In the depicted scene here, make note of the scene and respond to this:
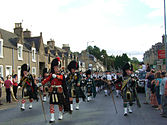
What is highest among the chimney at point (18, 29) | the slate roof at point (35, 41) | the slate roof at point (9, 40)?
the chimney at point (18, 29)

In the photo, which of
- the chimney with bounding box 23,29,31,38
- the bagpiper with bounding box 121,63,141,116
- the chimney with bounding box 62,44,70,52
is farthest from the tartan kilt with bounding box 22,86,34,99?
the chimney with bounding box 62,44,70,52

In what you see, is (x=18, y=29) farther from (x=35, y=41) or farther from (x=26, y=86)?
(x=26, y=86)

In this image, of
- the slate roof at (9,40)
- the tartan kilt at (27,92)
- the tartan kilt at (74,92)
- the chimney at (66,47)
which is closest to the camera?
the tartan kilt at (74,92)

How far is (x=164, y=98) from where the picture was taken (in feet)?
28.0

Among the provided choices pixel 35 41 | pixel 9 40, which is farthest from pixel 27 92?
pixel 35 41

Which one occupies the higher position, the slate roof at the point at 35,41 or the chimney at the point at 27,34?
the chimney at the point at 27,34

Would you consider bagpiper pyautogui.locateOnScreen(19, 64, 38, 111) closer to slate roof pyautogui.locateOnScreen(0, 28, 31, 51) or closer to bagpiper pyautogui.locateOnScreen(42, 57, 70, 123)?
bagpiper pyautogui.locateOnScreen(42, 57, 70, 123)

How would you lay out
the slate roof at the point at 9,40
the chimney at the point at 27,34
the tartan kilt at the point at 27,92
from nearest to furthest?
the tartan kilt at the point at 27,92 < the slate roof at the point at 9,40 < the chimney at the point at 27,34

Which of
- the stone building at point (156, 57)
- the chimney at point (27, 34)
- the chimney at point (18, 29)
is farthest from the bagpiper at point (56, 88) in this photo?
the chimney at point (27, 34)

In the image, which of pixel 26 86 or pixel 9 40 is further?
pixel 9 40

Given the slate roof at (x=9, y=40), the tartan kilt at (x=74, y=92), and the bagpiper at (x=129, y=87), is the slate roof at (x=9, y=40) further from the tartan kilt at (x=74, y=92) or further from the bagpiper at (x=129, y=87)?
the bagpiper at (x=129, y=87)

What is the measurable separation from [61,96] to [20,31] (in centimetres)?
2420

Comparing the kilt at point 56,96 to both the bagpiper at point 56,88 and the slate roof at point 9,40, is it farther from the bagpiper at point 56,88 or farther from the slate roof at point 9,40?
the slate roof at point 9,40

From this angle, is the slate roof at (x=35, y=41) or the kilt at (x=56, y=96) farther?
the slate roof at (x=35, y=41)
